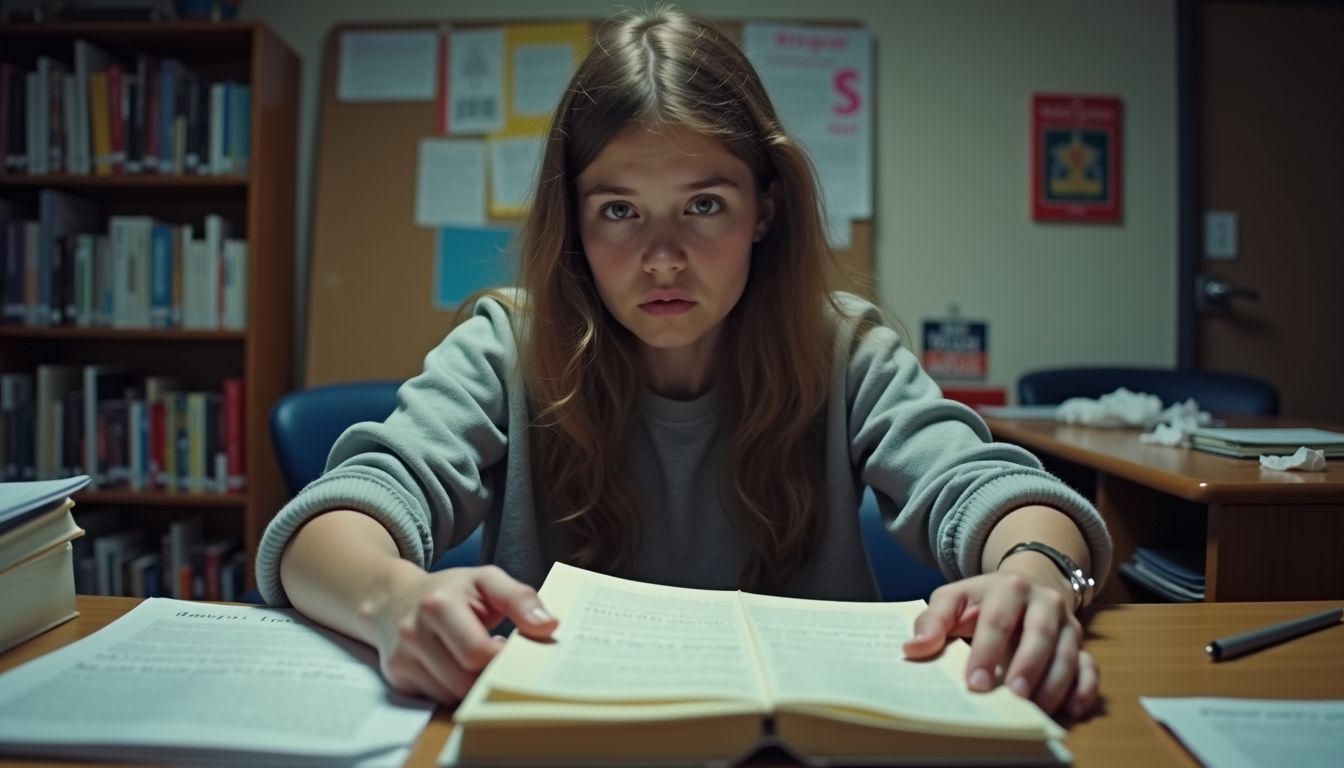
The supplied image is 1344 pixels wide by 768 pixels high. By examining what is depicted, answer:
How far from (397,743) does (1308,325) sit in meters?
3.20

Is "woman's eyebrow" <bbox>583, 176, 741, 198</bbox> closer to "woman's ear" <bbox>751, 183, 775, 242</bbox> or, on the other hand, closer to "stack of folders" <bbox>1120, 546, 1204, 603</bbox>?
"woman's ear" <bbox>751, 183, 775, 242</bbox>

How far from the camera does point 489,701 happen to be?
1.47 ft

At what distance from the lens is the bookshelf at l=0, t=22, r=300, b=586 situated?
2426mm

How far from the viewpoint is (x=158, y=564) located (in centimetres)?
257

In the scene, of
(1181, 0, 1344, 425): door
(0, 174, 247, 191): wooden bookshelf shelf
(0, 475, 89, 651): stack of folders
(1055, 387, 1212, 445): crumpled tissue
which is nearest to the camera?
(0, 475, 89, 651): stack of folders

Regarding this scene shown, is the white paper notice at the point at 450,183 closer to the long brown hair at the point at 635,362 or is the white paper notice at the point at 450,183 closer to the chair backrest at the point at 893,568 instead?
the long brown hair at the point at 635,362

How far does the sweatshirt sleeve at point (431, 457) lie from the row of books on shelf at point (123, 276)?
1.66 m

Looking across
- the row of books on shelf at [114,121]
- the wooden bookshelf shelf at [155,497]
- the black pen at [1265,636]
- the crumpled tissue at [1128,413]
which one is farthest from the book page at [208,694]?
the row of books on shelf at [114,121]

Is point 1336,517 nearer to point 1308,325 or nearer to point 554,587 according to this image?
point 554,587

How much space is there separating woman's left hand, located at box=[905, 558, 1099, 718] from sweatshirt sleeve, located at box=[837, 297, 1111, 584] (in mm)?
169

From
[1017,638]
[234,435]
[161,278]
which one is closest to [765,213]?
[1017,638]

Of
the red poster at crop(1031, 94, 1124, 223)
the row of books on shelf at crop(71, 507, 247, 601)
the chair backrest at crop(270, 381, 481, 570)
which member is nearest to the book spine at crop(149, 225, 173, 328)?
the row of books on shelf at crop(71, 507, 247, 601)

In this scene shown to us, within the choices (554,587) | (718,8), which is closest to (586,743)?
(554,587)

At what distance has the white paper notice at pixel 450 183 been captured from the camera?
2.65m
